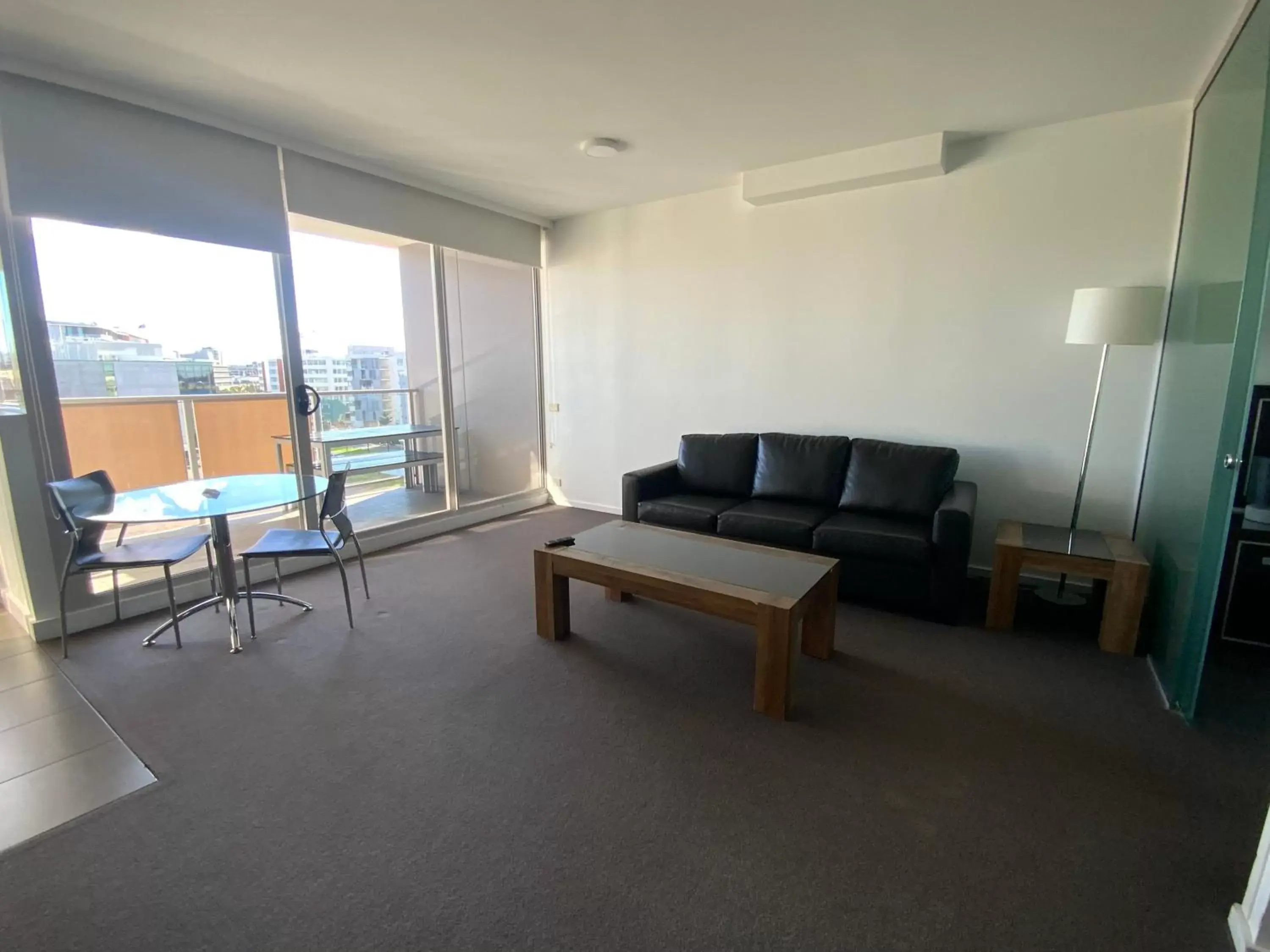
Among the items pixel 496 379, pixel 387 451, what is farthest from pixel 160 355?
pixel 496 379

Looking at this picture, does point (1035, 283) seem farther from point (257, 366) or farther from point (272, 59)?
point (257, 366)

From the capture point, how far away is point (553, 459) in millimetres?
5793

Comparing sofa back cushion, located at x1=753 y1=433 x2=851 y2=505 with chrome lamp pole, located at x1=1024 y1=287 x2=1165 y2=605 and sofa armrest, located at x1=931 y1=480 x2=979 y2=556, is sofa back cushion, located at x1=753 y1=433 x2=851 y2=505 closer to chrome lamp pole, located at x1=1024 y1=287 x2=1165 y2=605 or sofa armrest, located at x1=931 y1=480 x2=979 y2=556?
sofa armrest, located at x1=931 y1=480 x2=979 y2=556

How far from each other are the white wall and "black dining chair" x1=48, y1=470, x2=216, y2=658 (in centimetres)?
335

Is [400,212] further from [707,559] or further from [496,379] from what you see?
[707,559]

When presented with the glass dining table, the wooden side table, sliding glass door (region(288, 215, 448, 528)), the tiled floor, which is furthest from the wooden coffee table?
sliding glass door (region(288, 215, 448, 528))

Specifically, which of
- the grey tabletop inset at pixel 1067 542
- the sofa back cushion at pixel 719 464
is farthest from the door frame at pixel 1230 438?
the sofa back cushion at pixel 719 464

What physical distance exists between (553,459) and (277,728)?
3.81 m

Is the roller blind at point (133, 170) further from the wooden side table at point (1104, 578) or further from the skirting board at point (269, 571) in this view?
the wooden side table at point (1104, 578)

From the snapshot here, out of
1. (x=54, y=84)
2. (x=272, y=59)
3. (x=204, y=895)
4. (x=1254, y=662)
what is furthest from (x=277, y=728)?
(x=1254, y=662)

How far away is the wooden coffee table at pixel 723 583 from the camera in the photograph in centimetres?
223

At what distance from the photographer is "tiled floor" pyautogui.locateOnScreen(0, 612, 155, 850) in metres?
1.80

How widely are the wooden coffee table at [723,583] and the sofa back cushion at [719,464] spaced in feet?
3.27

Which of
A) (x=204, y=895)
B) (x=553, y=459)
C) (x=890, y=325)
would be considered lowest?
(x=204, y=895)
